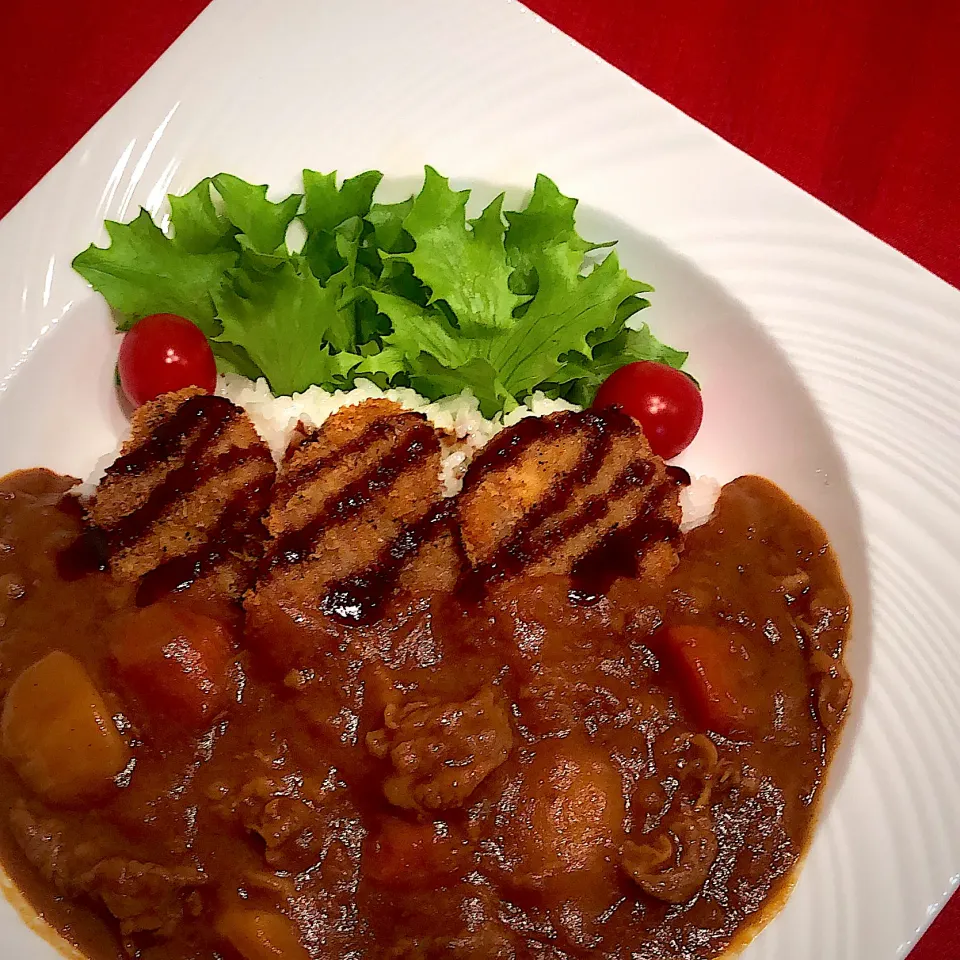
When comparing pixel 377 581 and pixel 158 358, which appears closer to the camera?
pixel 377 581

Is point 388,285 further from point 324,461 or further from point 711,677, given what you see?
point 711,677

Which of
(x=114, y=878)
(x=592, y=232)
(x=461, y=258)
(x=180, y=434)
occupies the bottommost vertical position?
(x=114, y=878)

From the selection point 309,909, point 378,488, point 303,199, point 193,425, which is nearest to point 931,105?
point 303,199

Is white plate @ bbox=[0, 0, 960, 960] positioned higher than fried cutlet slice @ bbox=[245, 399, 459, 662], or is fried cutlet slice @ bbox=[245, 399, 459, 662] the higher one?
white plate @ bbox=[0, 0, 960, 960]

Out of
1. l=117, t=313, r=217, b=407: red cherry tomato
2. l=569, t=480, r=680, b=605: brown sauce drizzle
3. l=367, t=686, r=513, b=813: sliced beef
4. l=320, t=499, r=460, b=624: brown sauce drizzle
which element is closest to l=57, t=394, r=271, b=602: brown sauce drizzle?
l=117, t=313, r=217, b=407: red cherry tomato

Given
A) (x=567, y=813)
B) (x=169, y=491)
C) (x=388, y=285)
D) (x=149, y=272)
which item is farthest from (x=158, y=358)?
(x=567, y=813)

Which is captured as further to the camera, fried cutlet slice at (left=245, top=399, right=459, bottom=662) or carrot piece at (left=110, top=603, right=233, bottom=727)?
fried cutlet slice at (left=245, top=399, right=459, bottom=662)

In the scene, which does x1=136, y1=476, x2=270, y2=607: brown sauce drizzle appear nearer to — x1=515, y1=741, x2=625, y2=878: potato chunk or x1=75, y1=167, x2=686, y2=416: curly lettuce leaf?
x1=75, y1=167, x2=686, y2=416: curly lettuce leaf
